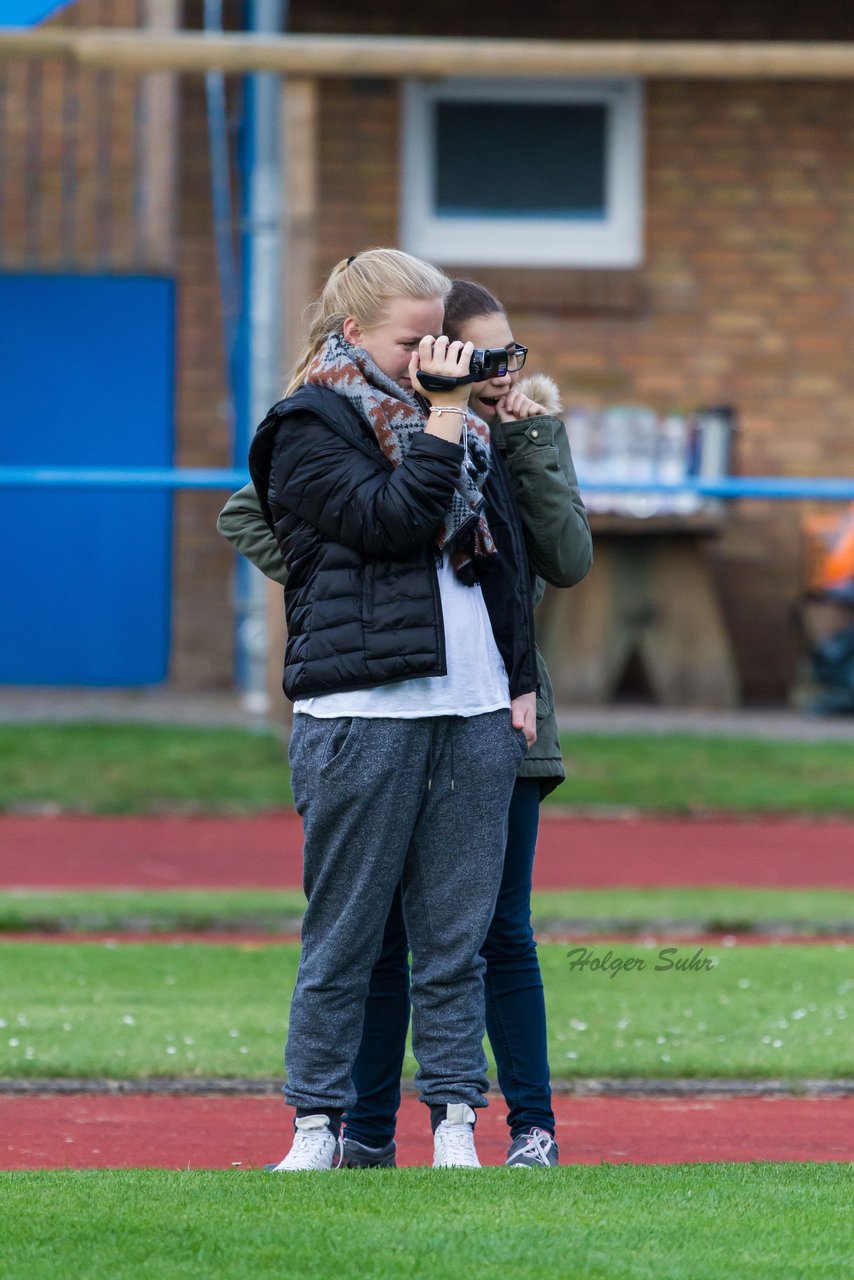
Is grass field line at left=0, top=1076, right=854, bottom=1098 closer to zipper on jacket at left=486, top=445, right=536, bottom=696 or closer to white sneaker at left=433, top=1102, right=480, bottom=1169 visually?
white sneaker at left=433, top=1102, right=480, bottom=1169

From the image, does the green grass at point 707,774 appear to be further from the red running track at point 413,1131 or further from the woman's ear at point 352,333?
the woman's ear at point 352,333

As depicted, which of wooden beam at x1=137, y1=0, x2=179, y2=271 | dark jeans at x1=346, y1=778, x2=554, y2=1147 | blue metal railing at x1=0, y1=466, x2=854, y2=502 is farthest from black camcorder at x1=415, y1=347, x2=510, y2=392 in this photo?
wooden beam at x1=137, y1=0, x2=179, y2=271

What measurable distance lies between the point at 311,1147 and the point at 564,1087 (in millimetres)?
1557

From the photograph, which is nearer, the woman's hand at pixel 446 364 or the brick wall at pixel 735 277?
the woman's hand at pixel 446 364

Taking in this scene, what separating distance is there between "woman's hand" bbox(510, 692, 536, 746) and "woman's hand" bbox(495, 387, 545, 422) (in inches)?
21.8

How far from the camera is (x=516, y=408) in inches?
162

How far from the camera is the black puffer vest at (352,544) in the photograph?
376cm

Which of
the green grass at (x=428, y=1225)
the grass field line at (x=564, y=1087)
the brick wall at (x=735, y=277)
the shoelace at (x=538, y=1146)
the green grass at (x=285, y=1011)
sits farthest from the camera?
the brick wall at (x=735, y=277)

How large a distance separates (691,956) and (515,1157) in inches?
114

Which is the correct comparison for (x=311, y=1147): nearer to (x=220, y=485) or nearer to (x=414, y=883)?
(x=414, y=883)

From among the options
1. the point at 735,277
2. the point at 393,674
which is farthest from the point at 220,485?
the point at 393,674

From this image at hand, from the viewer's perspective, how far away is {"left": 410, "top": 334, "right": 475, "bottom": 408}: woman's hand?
12.6ft

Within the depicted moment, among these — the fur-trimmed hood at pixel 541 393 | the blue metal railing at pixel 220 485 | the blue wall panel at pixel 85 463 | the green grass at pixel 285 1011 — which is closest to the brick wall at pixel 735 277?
the blue wall panel at pixel 85 463

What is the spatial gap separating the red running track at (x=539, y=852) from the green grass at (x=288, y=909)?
400 millimetres
